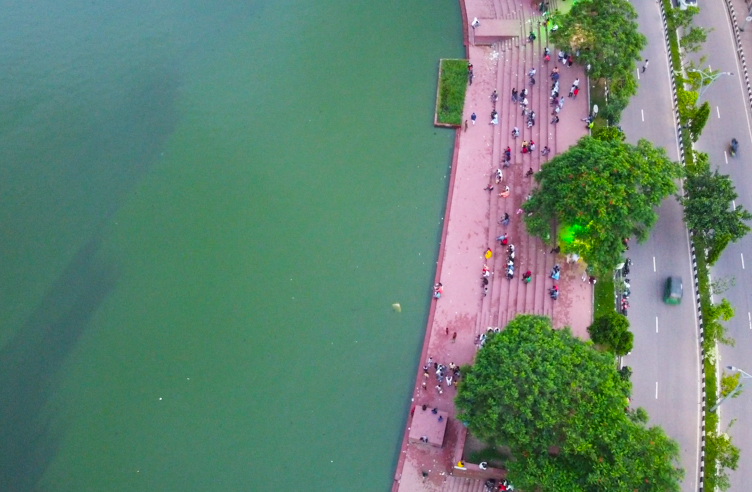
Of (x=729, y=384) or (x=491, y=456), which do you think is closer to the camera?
(x=729, y=384)

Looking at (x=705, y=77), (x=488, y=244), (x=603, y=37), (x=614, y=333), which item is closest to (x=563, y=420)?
(x=614, y=333)

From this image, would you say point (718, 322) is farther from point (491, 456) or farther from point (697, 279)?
point (491, 456)

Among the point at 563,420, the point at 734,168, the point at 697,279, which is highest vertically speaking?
the point at 734,168

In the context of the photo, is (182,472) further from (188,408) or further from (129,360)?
(129,360)

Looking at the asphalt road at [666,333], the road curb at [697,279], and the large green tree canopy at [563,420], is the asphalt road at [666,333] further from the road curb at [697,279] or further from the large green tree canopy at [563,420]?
the large green tree canopy at [563,420]

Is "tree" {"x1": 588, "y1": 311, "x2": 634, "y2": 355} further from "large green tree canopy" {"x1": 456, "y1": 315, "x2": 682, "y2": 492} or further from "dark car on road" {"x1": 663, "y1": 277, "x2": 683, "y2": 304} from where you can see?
"dark car on road" {"x1": 663, "y1": 277, "x2": 683, "y2": 304}

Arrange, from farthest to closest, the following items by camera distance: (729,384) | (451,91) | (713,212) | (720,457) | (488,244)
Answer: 1. (451,91)
2. (488,244)
3. (713,212)
4. (729,384)
5. (720,457)

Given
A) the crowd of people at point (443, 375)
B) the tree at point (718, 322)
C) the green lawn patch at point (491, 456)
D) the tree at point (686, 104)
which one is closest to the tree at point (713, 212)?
the tree at point (718, 322)
